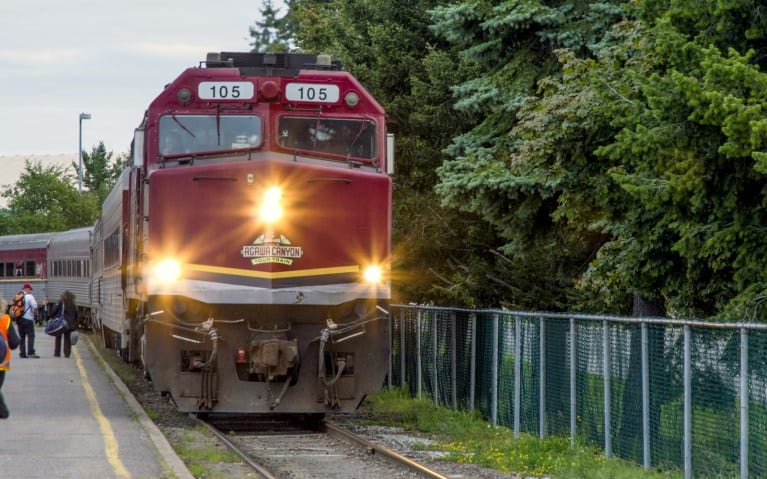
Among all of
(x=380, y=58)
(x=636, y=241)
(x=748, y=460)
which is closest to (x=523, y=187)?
(x=636, y=241)

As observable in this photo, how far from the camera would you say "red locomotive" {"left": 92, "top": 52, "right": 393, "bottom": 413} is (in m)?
15.3

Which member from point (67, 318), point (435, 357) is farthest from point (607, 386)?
point (67, 318)

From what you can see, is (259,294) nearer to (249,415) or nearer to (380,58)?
(249,415)

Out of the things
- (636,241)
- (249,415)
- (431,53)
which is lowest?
(249,415)

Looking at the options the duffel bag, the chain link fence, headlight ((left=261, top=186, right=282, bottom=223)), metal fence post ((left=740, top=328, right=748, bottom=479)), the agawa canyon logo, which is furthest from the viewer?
the duffel bag

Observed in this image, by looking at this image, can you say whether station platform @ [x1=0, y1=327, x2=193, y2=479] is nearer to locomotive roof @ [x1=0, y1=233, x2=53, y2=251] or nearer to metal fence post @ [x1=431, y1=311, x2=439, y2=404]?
metal fence post @ [x1=431, y1=311, x2=439, y2=404]

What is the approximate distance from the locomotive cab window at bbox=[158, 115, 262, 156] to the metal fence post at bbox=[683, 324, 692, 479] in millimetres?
6108

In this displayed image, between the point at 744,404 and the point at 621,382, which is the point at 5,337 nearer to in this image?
the point at 621,382

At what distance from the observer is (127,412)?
1728 cm

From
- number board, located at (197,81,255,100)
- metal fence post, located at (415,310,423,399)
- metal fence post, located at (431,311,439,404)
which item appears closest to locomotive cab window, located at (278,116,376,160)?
number board, located at (197,81,255,100)

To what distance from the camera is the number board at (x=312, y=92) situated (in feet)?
52.2

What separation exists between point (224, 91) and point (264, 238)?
1.89m

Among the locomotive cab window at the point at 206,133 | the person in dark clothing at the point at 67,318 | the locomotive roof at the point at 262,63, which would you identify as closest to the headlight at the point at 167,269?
the locomotive cab window at the point at 206,133

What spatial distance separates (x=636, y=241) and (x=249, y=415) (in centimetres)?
741
